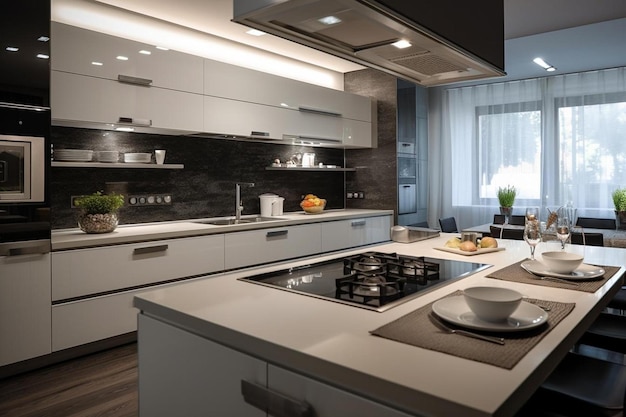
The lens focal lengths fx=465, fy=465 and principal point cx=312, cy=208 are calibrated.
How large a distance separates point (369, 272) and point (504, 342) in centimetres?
71

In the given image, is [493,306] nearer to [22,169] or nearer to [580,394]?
[580,394]

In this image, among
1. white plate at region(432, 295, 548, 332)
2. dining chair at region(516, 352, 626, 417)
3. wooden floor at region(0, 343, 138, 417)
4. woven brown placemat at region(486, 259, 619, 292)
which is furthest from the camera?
wooden floor at region(0, 343, 138, 417)

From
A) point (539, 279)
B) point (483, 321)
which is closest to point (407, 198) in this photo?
point (539, 279)

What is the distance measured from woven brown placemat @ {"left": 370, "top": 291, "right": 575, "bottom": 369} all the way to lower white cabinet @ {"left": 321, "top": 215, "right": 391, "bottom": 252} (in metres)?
3.42

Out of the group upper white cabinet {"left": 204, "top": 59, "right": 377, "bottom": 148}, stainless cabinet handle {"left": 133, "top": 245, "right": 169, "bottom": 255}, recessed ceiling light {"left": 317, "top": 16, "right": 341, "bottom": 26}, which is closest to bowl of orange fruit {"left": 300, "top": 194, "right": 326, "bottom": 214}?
upper white cabinet {"left": 204, "top": 59, "right": 377, "bottom": 148}

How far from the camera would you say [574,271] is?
1.75 metres

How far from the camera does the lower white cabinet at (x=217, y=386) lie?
35.6 inches

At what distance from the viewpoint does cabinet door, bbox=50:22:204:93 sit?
2.96m

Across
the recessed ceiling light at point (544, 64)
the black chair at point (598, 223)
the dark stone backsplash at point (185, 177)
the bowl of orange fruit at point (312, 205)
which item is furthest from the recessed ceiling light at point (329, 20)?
the recessed ceiling light at point (544, 64)

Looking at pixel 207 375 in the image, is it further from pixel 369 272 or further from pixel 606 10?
pixel 606 10

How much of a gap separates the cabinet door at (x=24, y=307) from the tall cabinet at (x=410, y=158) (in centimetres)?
381

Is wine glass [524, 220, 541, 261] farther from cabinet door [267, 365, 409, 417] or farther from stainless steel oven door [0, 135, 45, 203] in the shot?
stainless steel oven door [0, 135, 45, 203]

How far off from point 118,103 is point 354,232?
8.76 ft

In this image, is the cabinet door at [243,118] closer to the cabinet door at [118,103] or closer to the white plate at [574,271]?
the cabinet door at [118,103]
